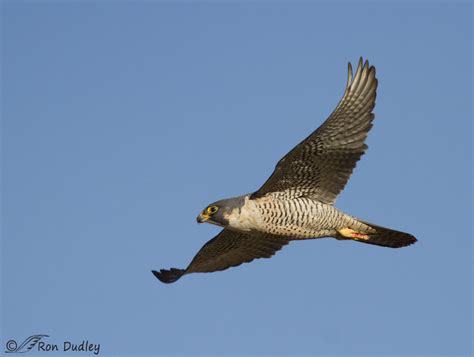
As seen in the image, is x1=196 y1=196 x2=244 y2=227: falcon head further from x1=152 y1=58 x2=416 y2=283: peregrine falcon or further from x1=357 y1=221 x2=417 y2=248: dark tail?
x1=357 y1=221 x2=417 y2=248: dark tail

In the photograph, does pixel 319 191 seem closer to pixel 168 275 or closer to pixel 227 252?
pixel 227 252

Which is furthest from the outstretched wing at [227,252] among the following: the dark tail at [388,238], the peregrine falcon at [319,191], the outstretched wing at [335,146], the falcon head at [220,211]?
the dark tail at [388,238]

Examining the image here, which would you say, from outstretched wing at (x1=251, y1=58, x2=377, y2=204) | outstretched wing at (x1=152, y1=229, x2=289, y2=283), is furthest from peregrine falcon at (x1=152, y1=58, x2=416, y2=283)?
outstretched wing at (x1=152, y1=229, x2=289, y2=283)

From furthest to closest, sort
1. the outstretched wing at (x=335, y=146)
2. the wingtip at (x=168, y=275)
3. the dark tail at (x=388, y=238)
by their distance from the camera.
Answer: the wingtip at (x=168, y=275), the dark tail at (x=388, y=238), the outstretched wing at (x=335, y=146)

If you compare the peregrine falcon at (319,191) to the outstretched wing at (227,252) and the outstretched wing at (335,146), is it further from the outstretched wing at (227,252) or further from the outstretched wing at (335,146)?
the outstretched wing at (227,252)

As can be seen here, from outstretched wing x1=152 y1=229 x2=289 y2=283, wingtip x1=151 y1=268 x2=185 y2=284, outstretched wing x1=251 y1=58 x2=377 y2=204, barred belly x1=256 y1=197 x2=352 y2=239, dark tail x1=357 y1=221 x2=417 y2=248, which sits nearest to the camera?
outstretched wing x1=251 y1=58 x2=377 y2=204

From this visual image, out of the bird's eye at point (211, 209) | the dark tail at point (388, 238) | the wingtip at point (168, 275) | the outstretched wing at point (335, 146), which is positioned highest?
the outstretched wing at point (335, 146)

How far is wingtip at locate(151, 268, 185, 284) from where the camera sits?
15.6 meters

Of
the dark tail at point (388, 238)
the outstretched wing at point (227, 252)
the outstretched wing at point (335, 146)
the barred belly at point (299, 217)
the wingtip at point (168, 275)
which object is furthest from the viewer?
the wingtip at point (168, 275)

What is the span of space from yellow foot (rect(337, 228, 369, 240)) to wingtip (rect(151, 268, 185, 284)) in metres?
3.04

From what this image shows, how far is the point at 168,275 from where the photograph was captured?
15.7m

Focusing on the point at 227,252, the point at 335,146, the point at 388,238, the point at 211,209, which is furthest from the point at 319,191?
the point at 227,252

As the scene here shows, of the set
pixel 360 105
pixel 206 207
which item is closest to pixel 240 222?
pixel 206 207

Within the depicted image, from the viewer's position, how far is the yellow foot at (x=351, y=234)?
13954 mm
